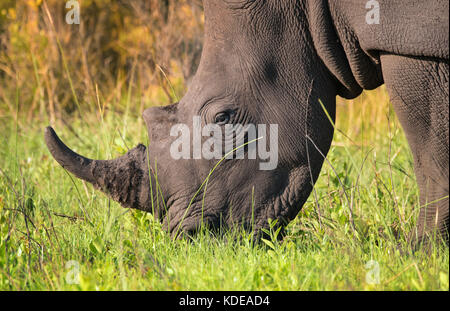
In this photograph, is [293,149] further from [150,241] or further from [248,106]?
[150,241]

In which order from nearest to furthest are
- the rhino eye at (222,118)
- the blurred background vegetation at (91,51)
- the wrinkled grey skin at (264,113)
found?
the wrinkled grey skin at (264,113) → the rhino eye at (222,118) → the blurred background vegetation at (91,51)

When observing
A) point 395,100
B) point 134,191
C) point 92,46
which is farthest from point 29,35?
point 395,100

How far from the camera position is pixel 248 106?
12.1 ft

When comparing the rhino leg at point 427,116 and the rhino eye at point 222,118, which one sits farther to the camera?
the rhino eye at point 222,118

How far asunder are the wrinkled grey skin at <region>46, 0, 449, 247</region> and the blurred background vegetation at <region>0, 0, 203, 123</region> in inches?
69.8

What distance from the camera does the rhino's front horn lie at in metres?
3.82

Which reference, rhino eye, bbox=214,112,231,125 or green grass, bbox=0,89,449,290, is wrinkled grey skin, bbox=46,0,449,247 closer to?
rhino eye, bbox=214,112,231,125

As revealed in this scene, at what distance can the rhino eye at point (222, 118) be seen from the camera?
3705 millimetres

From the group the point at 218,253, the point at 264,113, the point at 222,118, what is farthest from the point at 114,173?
the point at 264,113

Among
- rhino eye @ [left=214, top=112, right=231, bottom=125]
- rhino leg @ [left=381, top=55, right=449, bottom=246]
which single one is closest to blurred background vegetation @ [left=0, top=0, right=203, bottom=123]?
rhino eye @ [left=214, top=112, right=231, bottom=125]

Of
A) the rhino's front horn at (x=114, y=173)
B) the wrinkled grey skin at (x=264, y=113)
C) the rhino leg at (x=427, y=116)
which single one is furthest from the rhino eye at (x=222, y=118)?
the rhino leg at (x=427, y=116)

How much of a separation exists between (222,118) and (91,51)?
7618 millimetres

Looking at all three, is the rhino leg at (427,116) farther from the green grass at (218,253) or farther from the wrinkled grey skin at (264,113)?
the green grass at (218,253)
